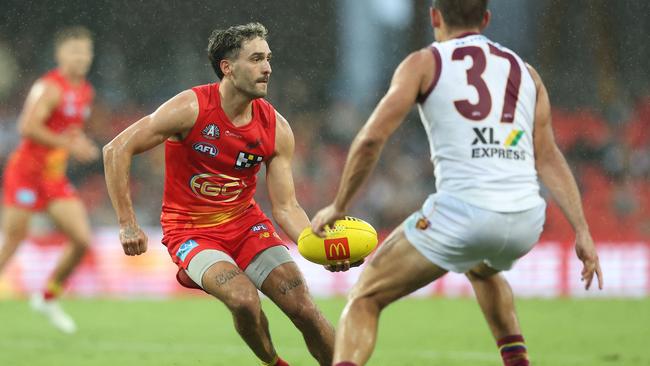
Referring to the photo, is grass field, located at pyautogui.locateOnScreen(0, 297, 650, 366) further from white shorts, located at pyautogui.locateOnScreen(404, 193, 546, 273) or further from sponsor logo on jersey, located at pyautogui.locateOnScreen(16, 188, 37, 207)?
white shorts, located at pyautogui.locateOnScreen(404, 193, 546, 273)

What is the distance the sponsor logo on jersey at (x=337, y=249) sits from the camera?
5.38 meters

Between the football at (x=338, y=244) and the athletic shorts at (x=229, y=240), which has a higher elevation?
the football at (x=338, y=244)

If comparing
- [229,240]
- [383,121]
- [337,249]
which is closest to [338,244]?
[337,249]

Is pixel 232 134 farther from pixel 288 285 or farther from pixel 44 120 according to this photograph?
pixel 44 120

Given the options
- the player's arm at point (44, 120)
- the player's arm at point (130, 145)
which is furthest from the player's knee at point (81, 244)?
the player's arm at point (130, 145)

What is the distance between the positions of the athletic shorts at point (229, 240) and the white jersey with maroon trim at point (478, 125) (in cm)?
163

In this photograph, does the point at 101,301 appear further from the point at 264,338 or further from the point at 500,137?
the point at 500,137

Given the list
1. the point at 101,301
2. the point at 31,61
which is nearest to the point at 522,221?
the point at 101,301

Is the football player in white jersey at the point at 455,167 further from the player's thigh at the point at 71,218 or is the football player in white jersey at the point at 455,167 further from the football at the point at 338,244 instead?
the player's thigh at the point at 71,218

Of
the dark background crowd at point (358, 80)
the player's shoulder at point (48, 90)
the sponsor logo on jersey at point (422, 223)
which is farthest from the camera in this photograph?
the dark background crowd at point (358, 80)

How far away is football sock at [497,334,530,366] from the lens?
207 inches

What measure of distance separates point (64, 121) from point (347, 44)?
7318mm

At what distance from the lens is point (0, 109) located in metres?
17.4

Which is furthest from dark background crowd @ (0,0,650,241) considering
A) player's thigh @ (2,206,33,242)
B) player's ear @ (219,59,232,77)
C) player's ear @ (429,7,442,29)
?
player's ear @ (429,7,442,29)
